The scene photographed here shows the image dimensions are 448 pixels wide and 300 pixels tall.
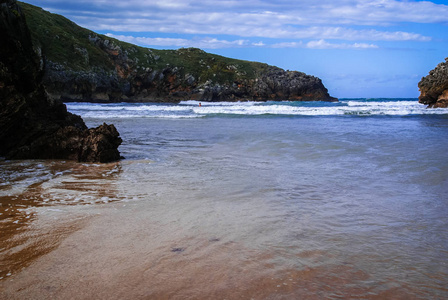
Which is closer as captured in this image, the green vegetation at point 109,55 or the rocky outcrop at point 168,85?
the rocky outcrop at point 168,85

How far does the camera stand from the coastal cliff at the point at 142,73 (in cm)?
5150

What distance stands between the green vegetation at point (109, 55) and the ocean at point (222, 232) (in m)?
51.2

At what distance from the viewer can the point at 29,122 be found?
6852 millimetres

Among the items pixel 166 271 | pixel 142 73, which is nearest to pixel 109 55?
pixel 142 73

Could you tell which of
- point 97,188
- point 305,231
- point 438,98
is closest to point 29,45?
point 97,188

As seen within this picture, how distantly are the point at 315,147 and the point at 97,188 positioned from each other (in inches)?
234

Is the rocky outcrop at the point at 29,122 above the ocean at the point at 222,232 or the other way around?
above

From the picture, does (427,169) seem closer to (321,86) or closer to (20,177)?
(20,177)

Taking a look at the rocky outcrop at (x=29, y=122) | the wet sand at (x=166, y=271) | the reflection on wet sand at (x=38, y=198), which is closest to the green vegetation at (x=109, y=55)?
the rocky outcrop at (x=29, y=122)

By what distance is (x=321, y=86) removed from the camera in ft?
280

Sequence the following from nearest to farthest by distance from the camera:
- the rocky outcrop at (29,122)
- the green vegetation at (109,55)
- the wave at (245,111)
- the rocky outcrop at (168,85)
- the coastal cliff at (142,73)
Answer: the rocky outcrop at (29,122) < the wave at (245,111) < the rocky outcrop at (168,85) < the coastal cliff at (142,73) < the green vegetation at (109,55)

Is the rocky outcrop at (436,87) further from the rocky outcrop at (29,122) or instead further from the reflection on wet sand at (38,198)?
the reflection on wet sand at (38,198)

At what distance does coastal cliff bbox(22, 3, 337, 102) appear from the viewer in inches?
2028

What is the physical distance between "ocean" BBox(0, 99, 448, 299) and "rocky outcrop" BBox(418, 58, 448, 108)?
29471 mm
